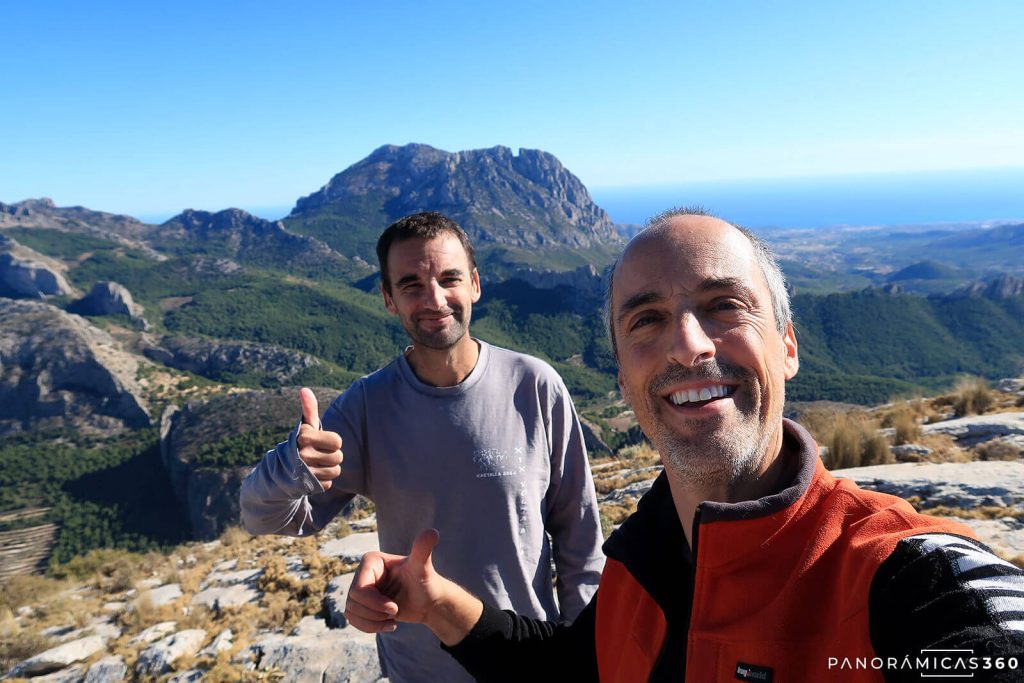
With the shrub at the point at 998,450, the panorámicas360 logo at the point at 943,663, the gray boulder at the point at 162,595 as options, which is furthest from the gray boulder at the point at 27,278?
the panorámicas360 logo at the point at 943,663

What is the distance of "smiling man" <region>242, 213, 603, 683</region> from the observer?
2945 mm

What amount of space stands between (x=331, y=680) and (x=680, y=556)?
501 cm

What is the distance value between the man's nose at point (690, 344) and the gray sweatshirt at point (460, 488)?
156 cm

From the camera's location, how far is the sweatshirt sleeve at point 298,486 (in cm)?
253

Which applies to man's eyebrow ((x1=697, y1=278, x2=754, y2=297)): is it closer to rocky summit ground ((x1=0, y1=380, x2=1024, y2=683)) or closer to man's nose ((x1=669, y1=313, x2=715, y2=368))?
man's nose ((x1=669, y1=313, x2=715, y2=368))

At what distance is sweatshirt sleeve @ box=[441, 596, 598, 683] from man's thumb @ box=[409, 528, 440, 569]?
0.44 meters

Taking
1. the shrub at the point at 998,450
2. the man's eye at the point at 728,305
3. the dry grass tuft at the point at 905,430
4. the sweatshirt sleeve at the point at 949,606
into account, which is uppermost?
the man's eye at the point at 728,305

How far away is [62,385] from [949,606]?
116m

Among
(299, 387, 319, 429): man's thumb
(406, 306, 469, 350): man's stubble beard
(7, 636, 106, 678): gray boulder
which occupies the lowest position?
(7, 636, 106, 678): gray boulder

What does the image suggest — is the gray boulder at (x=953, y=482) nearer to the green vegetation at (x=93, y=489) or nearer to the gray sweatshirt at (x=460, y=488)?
the gray sweatshirt at (x=460, y=488)

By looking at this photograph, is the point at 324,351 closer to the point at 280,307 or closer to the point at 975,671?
the point at 280,307

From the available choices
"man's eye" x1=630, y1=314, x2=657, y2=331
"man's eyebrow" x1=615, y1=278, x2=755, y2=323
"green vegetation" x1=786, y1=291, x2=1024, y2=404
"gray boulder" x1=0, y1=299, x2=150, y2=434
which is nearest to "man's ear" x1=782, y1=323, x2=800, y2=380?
"man's eyebrow" x1=615, y1=278, x2=755, y2=323

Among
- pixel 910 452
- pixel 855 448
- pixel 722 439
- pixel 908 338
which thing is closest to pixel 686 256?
pixel 722 439

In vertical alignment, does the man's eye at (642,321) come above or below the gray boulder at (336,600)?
above
